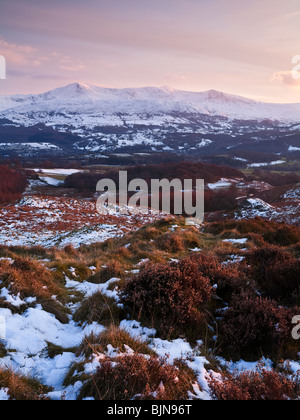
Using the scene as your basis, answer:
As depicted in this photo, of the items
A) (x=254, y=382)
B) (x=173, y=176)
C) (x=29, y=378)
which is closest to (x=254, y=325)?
(x=254, y=382)

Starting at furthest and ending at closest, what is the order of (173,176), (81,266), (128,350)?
(173,176), (81,266), (128,350)

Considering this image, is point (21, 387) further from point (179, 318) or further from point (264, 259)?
point (264, 259)

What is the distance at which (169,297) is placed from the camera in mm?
4871

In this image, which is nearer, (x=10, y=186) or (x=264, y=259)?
(x=264, y=259)

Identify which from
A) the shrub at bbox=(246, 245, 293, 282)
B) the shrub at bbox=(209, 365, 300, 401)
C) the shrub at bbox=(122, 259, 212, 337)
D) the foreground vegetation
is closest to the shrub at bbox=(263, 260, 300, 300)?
the foreground vegetation

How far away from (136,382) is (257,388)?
151 centimetres

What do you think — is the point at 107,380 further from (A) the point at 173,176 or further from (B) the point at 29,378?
(A) the point at 173,176

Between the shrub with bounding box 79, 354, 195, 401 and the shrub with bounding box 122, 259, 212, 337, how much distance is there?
107 centimetres

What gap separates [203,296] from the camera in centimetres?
541

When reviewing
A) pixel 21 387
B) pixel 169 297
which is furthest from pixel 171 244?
pixel 21 387

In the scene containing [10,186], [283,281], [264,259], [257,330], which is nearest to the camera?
Answer: [257,330]

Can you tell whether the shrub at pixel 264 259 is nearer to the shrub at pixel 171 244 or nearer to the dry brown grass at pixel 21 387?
the shrub at pixel 171 244
